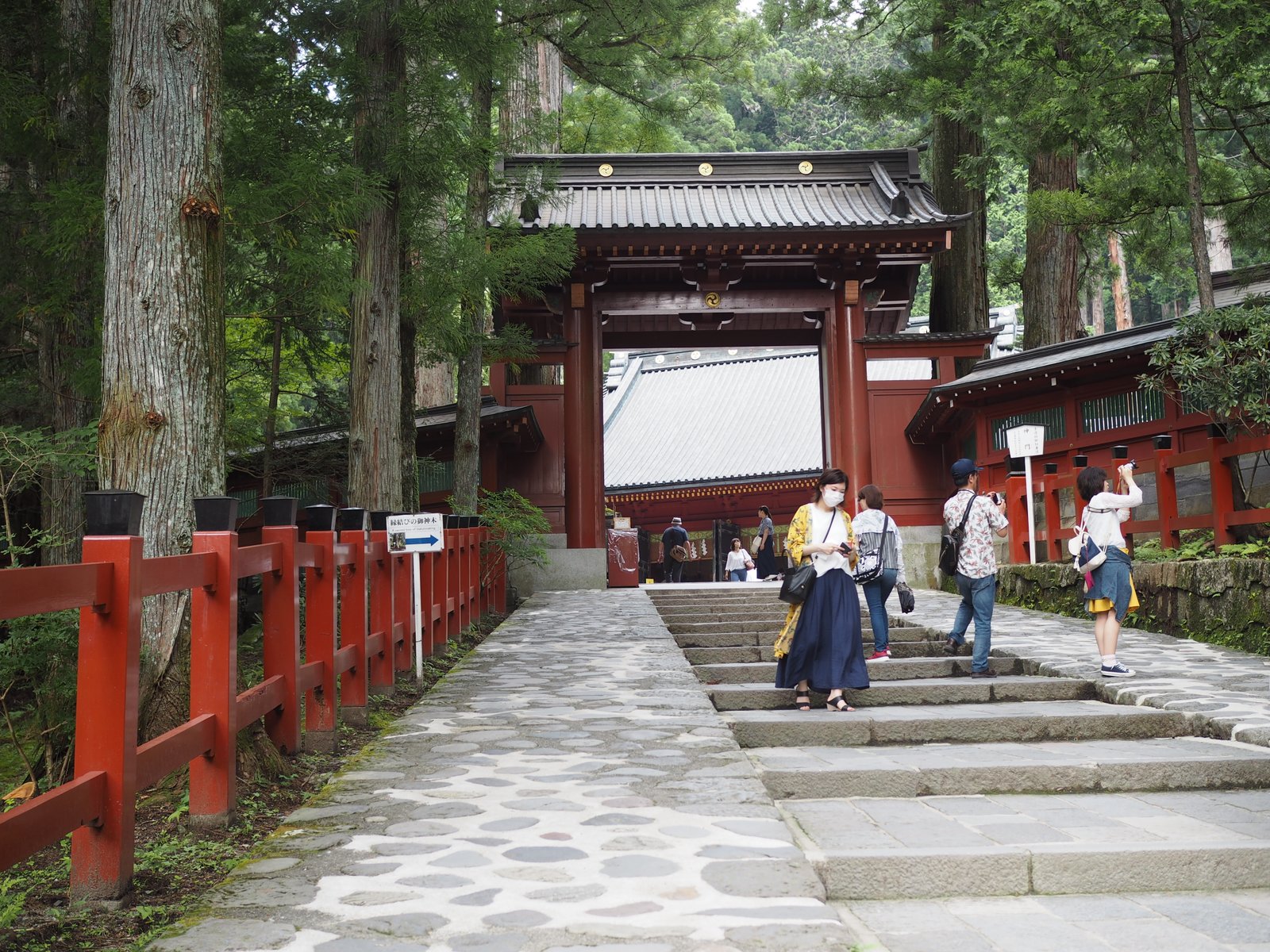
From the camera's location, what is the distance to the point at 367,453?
8750 mm

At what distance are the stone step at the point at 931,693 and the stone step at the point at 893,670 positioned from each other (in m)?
0.69

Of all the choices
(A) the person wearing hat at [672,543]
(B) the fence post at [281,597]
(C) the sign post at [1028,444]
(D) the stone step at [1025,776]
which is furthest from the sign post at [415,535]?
(A) the person wearing hat at [672,543]

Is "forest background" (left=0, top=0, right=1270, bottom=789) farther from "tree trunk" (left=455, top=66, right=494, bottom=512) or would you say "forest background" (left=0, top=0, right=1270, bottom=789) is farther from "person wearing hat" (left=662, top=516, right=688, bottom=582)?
"person wearing hat" (left=662, top=516, right=688, bottom=582)

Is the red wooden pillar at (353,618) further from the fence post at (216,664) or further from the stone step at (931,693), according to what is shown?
the stone step at (931,693)

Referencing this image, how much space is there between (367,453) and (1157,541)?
7.85m

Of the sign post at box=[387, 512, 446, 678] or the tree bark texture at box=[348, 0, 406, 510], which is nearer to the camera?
the sign post at box=[387, 512, 446, 678]

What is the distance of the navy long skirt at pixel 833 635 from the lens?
6723mm

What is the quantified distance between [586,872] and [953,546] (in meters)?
5.19

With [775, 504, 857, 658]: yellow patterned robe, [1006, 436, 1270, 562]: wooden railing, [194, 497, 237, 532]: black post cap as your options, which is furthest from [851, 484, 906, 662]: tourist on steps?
[194, 497, 237, 532]: black post cap

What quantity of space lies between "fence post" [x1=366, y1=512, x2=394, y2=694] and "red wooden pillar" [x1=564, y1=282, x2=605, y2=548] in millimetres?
9050

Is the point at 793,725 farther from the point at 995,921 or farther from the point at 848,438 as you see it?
the point at 848,438

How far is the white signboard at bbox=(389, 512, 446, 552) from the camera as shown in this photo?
6.94 metres

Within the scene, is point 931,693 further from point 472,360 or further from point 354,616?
point 472,360

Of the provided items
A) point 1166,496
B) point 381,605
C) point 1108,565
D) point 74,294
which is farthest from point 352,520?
point 1166,496
